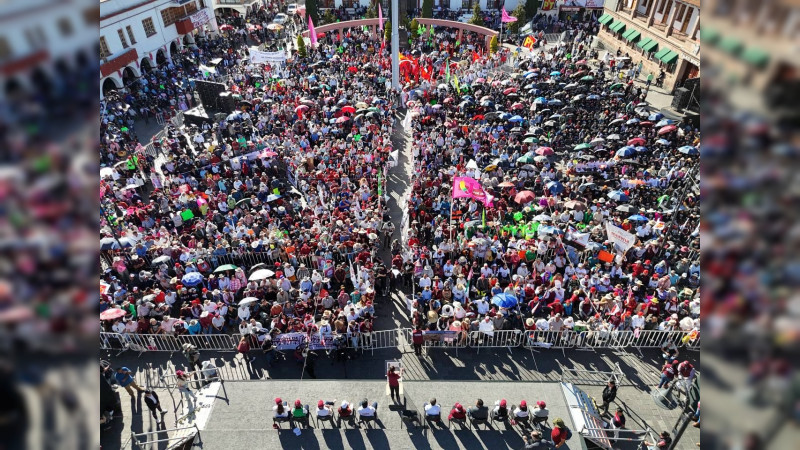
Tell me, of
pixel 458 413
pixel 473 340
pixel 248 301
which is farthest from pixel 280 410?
pixel 473 340

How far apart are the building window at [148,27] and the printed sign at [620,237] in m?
40.6

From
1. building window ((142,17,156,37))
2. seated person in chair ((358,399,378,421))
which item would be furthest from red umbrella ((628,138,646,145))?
building window ((142,17,156,37))

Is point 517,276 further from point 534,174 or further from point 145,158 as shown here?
point 145,158

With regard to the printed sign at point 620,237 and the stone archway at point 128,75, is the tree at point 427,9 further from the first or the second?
the printed sign at point 620,237

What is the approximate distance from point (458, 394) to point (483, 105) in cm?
1959

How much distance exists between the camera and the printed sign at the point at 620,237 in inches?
634

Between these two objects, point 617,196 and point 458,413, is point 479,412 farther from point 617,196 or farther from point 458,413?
point 617,196

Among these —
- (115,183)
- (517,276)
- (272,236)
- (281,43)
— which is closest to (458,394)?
(517,276)

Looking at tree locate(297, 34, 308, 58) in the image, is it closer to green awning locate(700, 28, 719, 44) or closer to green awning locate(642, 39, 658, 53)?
green awning locate(642, 39, 658, 53)

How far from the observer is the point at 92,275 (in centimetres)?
142

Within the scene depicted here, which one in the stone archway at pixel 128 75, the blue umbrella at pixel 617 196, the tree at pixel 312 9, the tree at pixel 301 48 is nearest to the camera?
the blue umbrella at pixel 617 196

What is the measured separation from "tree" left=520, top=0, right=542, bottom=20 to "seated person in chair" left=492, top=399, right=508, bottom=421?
50605 mm

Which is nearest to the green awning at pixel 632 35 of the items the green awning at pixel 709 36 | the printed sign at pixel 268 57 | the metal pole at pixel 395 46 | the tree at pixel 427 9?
the tree at pixel 427 9

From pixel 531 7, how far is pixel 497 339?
47.8 metres
